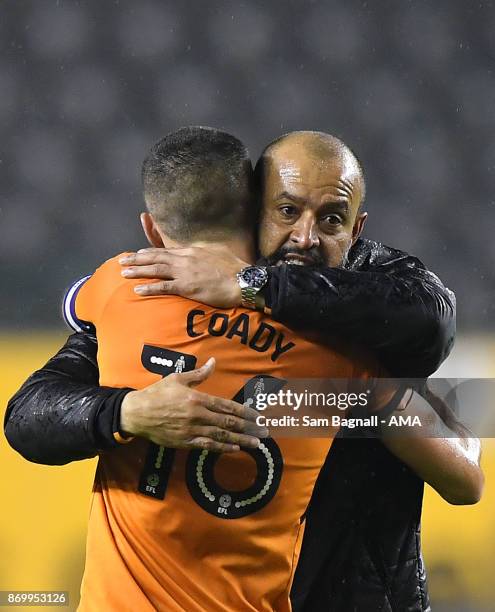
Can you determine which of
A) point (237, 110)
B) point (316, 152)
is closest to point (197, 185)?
point (316, 152)

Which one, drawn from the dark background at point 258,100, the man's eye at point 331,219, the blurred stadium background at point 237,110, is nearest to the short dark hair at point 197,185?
the man's eye at point 331,219

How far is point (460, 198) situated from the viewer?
3486mm

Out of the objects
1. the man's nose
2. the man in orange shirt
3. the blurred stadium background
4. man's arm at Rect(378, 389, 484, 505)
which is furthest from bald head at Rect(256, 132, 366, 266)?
the blurred stadium background

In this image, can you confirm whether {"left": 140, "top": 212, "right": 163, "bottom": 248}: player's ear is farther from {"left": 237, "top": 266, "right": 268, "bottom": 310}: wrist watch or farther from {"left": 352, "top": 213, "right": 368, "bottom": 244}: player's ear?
{"left": 352, "top": 213, "right": 368, "bottom": 244}: player's ear

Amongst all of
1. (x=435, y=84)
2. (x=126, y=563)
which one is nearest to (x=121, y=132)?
(x=435, y=84)

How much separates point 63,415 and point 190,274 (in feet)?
0.64

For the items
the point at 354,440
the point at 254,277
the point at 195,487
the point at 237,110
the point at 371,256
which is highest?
the point at 237,110

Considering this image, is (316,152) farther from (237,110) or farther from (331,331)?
(237,110)

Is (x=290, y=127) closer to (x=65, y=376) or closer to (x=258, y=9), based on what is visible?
(x=258, y=9)

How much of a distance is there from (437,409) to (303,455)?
0.24 meters

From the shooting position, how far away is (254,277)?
107cm

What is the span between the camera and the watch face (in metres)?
1.06

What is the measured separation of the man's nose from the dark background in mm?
2101

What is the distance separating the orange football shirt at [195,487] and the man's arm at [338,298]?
0.02 metres
